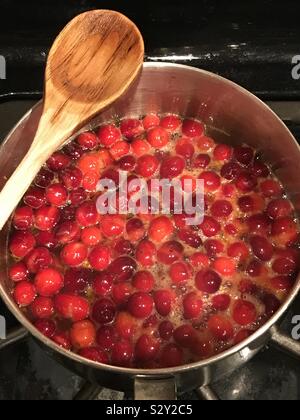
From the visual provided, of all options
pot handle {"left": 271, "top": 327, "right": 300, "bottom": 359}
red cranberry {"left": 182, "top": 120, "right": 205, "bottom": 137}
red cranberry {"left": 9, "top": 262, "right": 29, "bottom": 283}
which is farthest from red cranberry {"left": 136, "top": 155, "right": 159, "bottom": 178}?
pot handle {"left": 271, "top": 327, "right": 300, "bottom": 359}

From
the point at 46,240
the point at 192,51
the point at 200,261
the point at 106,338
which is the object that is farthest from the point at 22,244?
the point at 192,51

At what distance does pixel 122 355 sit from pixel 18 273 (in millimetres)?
263

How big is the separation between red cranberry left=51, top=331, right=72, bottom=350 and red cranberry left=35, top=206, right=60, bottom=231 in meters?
0.23

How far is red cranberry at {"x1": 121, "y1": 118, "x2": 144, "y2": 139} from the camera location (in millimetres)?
1240

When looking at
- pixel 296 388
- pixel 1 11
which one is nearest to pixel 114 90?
pixel 1 11

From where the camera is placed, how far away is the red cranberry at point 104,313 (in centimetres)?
105

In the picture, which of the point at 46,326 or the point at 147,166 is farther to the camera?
the point at 147,166

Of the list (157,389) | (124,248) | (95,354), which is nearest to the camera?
(157,389)

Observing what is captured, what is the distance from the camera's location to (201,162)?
121 centimetres

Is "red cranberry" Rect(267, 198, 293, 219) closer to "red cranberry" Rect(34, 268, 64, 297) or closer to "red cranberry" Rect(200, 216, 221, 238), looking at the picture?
"red cranberry" Rect(200, 216, 221, 238)

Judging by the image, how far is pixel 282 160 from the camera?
115cm

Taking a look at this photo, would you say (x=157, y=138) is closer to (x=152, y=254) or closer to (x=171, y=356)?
(x=152, y=254)

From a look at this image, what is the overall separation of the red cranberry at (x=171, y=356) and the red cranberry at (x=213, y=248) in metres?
0.20

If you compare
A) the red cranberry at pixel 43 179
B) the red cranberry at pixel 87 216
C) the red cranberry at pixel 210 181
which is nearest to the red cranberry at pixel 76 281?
the red cranberry at pixel 87 216
